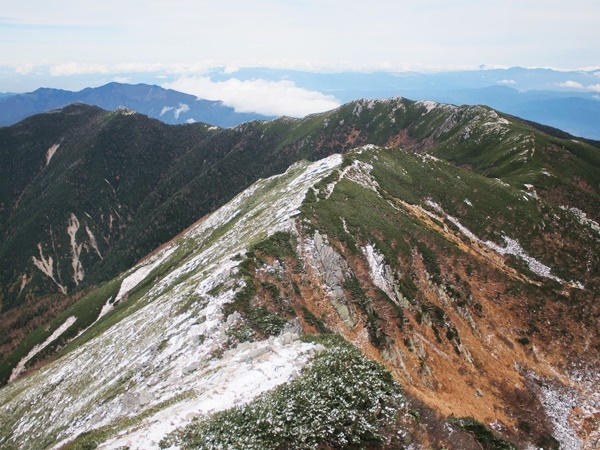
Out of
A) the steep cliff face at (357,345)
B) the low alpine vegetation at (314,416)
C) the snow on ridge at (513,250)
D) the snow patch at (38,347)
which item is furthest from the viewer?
the snow patch at (38,347)

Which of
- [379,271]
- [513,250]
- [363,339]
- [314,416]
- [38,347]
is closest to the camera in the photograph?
[314,416]

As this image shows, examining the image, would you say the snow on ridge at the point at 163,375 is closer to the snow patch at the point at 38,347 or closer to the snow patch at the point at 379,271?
the snow patch at the point at 379,271

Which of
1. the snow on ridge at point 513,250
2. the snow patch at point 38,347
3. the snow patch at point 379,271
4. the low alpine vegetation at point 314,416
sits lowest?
the snow patch at point 38,347

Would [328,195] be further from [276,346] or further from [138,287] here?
[138,287]

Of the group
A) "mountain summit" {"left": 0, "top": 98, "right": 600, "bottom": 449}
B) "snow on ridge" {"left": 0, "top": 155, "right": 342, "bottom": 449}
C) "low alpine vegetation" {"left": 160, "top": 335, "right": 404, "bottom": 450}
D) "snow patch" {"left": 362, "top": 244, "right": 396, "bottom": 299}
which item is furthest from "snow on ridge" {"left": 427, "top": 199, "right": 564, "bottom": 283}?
"low alpine vegetation" {"left": 160, "top": 335, "right": 404, "bottom": 450}

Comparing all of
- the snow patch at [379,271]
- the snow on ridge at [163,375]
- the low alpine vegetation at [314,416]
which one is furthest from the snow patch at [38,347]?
the low alpine vegetation at [314,416]

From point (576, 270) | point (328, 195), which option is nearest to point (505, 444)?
point (328, 195)

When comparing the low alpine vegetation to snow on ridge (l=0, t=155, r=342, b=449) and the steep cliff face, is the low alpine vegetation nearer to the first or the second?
the steep cliff face

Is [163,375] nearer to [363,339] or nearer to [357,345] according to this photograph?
[357,345]

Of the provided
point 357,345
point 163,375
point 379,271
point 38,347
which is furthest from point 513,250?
point 38,347
